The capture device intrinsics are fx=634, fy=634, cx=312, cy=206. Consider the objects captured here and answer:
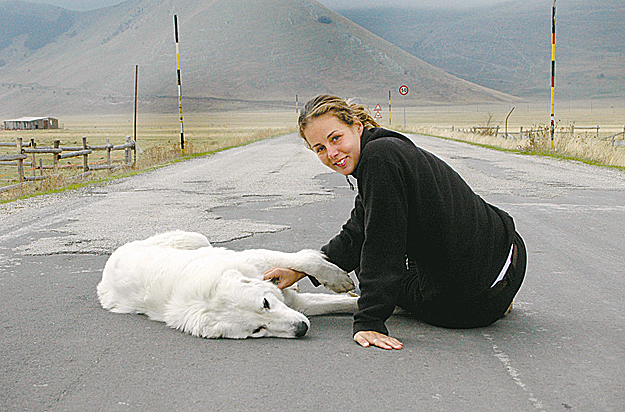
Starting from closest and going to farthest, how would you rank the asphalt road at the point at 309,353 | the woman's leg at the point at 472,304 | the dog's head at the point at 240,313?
the asphalt road at the point at 309,353 → the dog's head at the point at 240,313 → the woman's leg at the point at 472,304

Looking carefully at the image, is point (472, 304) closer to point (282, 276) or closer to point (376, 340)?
point (376, 340)

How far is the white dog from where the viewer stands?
3.64 metres

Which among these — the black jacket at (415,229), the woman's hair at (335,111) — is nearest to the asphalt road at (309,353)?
the black jacket at (415,229)

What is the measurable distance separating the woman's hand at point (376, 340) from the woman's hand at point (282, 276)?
0.56 metres

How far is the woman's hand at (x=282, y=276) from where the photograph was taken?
390 cm

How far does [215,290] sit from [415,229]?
3.92ft

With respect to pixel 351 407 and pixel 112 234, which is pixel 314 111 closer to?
pixel 351 407

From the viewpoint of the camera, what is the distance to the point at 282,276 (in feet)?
12.9

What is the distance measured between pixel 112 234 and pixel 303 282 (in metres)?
3.12

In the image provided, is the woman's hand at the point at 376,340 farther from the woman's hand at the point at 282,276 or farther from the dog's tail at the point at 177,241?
the dog's tail at the point at 177,241

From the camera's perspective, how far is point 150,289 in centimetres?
402

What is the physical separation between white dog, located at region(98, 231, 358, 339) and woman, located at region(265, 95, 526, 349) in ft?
0.71

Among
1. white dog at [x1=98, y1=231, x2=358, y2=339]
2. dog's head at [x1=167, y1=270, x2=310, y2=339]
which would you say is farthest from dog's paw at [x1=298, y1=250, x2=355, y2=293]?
dog's head at [x1=167, y1=270, x2=310, y2=339]

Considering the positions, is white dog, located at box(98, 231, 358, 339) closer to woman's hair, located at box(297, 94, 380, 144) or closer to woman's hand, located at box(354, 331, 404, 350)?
woman's hand, located at box(354, 331, 404, 350)
